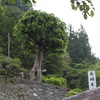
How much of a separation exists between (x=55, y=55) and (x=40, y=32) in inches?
467

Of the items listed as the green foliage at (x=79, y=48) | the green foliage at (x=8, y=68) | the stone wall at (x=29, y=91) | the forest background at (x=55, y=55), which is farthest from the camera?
the green foliage at (x=79, y=48)

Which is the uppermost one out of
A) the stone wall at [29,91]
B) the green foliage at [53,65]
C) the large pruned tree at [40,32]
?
the large pruned tree at [40,32]

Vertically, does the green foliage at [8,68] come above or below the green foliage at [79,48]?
below

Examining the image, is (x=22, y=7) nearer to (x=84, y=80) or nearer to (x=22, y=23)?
(x=84, y=80)

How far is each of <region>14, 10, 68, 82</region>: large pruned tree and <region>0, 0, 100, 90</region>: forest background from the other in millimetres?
549

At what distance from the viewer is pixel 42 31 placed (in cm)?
947

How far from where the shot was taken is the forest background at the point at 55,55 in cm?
1648

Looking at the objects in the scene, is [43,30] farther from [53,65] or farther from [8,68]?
[53,65]

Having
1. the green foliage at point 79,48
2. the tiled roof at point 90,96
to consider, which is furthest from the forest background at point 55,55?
the tiled roof at point 90,96

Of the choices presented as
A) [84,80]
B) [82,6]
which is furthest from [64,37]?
[84,80]

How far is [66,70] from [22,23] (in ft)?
49.0

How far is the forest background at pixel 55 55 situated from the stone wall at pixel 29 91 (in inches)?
65.9

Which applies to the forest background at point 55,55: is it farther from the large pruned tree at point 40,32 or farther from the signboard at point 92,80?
the signboard at point 92,80

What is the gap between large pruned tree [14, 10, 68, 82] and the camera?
31.1 ft
